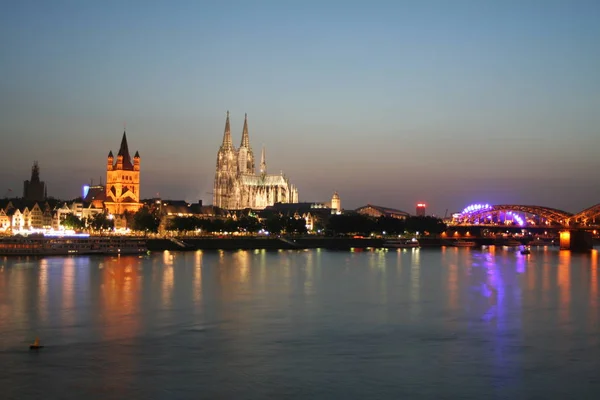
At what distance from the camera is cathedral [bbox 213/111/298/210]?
175625 millimetres

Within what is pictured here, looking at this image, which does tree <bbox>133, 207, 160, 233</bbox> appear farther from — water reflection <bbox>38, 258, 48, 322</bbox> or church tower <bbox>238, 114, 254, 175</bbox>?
church tower <bbox>238, 114, 254, 175</bbox>

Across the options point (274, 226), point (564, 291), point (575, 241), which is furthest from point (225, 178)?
point (564, 291)

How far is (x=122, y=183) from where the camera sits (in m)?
126

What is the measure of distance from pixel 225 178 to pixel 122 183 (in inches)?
1990

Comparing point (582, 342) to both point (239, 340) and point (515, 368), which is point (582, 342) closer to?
point (515, 368)

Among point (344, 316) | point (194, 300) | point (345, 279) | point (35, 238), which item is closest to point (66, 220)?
point (35, 238)

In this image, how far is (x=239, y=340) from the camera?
87.5 feet

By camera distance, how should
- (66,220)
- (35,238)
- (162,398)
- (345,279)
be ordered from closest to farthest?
(162,398) < (345,279) < (35,238) < (66,220)

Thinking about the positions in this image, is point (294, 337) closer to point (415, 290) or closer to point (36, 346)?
point (36, 346)

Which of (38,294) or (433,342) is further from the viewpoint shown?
(38,294)

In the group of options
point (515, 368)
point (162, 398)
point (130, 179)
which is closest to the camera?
point (162, 398)

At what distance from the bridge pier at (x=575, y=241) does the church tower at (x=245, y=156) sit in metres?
86.9

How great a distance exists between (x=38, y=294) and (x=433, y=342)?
20170mm

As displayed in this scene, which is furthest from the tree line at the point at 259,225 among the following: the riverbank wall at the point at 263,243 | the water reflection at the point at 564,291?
the water reflection at the point at 564,291
